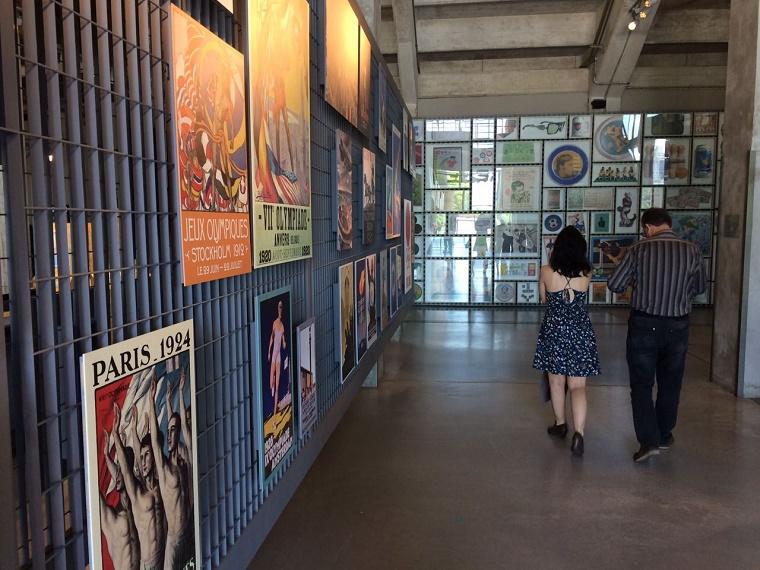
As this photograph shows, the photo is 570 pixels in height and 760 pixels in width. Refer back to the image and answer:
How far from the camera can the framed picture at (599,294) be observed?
12.1m

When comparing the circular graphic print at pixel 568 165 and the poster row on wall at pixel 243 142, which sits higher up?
the circular graphic print at pixel 568 165

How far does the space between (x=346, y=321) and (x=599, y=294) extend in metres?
9.57

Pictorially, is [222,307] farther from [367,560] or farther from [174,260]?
[367,560]

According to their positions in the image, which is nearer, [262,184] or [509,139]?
[262,184]

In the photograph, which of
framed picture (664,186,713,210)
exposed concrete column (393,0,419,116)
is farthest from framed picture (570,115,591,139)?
exposed concrete column (393,0,419,116)

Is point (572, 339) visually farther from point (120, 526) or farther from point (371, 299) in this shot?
point (120, 526)

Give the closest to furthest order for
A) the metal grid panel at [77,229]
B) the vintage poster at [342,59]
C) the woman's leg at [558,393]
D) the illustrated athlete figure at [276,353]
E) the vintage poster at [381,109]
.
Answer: the metal grid panel at [77,229]
the illustrated athlete figure at [276,353]
the vintage poster at [342,59]
the woman's leg at [558,393]
the vintage poster at [381,109]

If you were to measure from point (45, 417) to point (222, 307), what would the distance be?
84cm

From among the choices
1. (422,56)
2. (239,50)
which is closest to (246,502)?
(239,50)

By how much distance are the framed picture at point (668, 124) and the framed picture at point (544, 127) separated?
1579 millimetres

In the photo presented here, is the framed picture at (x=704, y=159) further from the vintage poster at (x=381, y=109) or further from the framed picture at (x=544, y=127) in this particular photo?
the vintage poster at (x=381, y=109)

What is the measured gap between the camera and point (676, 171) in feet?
38.5

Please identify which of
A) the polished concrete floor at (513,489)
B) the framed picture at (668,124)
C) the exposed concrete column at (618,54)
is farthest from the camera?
the framed picture at (668,124)

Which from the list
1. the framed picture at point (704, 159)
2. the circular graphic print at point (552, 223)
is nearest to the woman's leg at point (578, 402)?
the circular graphic print at point (552, 223)
